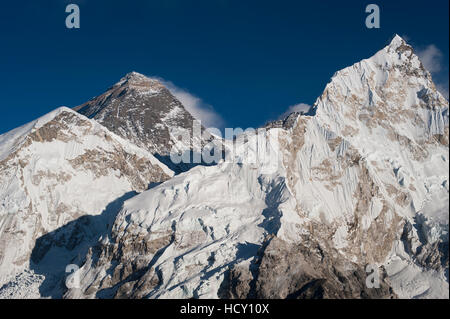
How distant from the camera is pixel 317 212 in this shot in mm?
143375

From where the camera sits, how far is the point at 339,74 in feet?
580

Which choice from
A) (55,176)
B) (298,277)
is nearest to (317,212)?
(298,277)

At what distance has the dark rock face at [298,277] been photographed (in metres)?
118

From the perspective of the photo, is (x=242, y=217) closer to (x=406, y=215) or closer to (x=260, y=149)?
(x=260, y=149)

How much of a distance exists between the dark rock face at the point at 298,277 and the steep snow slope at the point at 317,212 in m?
0.26

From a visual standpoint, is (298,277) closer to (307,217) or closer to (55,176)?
(307,217)

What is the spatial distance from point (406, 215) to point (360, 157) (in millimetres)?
17309

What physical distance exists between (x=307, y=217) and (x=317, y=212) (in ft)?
14.5

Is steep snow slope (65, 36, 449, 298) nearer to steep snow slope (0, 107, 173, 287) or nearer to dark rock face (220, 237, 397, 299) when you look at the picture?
dark rock face (220, 237, 397, 299)

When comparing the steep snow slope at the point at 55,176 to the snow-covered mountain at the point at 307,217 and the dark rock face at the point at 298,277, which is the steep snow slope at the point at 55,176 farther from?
the dark rock face at the point at 298,277

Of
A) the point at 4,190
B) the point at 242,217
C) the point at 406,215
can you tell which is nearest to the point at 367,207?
the point at 406,215

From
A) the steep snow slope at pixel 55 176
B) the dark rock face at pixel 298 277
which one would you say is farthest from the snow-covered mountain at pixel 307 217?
the steep snow slope at pixel 55 176

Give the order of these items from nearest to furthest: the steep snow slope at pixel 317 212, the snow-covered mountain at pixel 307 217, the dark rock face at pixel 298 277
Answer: the dark rock face at pixel 298 277, the steep snow slope at pixel 317 212, the snow-covered mountain at pixel 307 217

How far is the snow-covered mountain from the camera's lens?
12488cm
